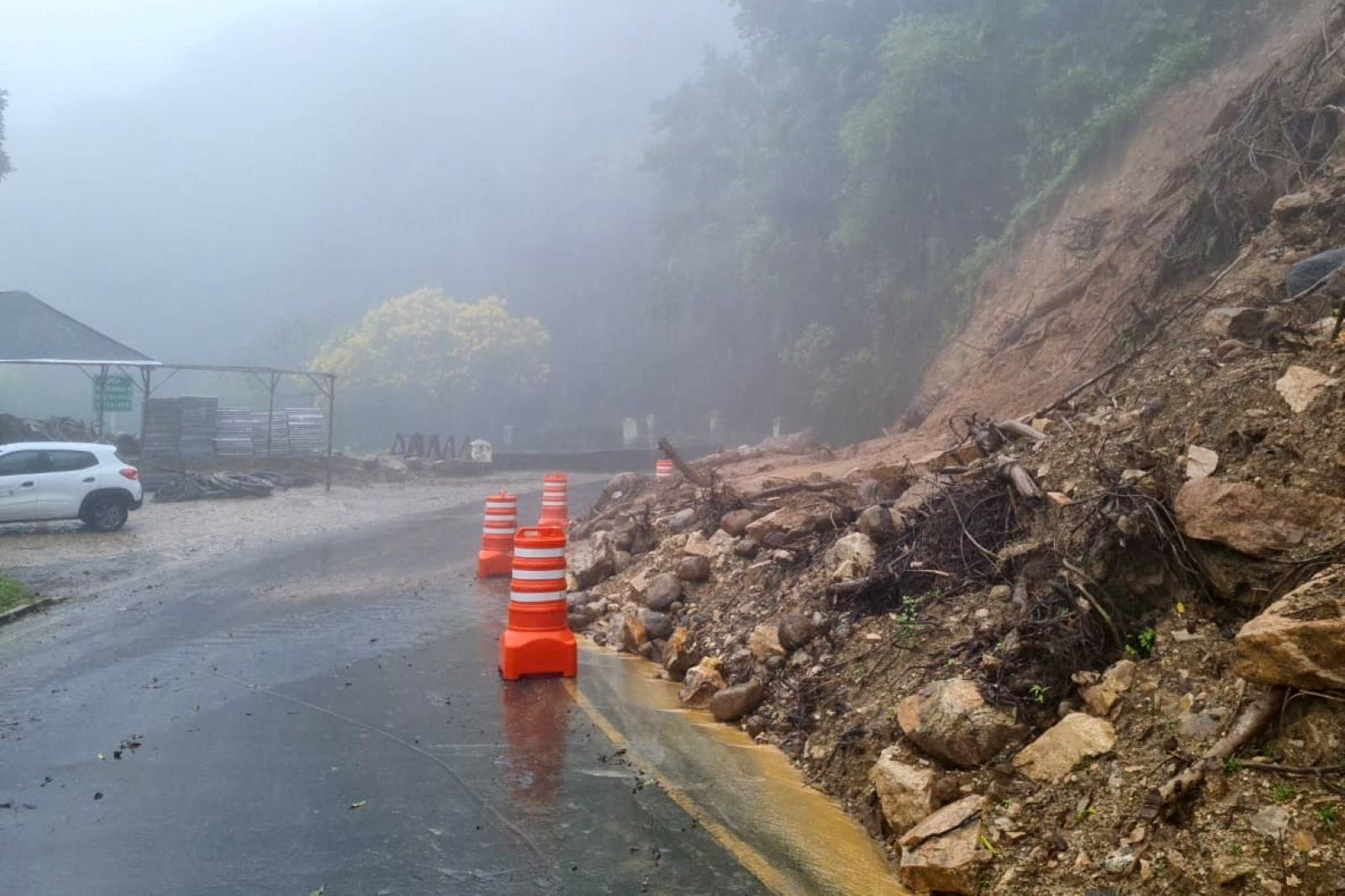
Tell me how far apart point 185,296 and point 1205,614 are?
346 feet

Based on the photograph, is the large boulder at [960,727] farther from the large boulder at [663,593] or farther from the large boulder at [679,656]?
the large boulder at [663,593]

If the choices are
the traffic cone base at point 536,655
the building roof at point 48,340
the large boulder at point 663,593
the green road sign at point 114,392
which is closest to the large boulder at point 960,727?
the traffic cone base at point 536,655

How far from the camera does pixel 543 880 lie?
180 inches

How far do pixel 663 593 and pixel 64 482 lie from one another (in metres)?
13.3

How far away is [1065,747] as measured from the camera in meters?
5.00

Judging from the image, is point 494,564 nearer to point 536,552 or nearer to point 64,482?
point 536,552

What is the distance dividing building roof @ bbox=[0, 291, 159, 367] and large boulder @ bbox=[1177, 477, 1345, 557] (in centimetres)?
2687

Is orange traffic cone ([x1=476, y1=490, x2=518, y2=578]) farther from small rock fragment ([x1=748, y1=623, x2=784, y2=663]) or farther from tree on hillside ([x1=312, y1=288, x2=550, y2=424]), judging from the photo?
tree on hillside ([x1=312, y1=288, x2=550, y2=424])

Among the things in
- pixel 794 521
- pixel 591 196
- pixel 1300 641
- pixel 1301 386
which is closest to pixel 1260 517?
pixel 1301 386

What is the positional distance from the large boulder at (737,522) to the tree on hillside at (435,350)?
46946 millimetres

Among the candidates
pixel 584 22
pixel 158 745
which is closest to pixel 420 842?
pixel 158 745

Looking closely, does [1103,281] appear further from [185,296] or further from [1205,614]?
[185,296]

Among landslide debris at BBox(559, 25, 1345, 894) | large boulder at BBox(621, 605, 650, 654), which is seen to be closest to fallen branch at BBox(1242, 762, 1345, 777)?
landslide debris at BBox(559, 25, 1345, 894)

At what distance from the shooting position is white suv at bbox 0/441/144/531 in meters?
17.4
